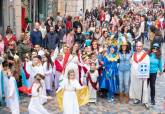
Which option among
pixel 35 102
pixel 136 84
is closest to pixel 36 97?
pixel 35 102

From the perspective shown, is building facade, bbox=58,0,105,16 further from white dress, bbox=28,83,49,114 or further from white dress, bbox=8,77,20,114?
white dress, bbox=28,83,49,114

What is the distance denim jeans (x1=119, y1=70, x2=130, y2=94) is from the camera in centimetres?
1349

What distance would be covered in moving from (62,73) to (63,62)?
1.05ft

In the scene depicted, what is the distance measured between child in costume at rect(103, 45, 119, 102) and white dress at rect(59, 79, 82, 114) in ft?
7.97

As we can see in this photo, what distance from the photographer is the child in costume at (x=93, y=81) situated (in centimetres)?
1330

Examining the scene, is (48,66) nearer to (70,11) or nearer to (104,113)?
(104,113)

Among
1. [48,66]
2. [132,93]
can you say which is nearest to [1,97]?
[48,66]

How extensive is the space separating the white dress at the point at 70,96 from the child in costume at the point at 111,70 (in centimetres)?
243

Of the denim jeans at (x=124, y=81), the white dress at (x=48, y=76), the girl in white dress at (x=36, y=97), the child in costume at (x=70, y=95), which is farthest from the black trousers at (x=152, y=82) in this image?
the girl in white dress at (x=36, y=97)

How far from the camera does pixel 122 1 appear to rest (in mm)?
52875

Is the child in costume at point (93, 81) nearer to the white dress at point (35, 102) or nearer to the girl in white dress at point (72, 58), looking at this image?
the girl in white dress at point (72, 58)

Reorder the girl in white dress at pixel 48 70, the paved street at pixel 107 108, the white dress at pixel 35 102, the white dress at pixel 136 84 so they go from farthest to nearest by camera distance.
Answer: the girl in white dress at pixel 48 70 → the white dress at pixel 136 84 → the paved street at pixel 107 108 → the white dress at pixel 35 102

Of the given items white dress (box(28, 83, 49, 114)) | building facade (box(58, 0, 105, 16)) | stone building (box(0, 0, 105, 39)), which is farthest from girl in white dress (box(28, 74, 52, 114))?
building facade (box(58, 0, 105, 16))

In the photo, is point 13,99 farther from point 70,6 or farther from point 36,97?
point 70,6
